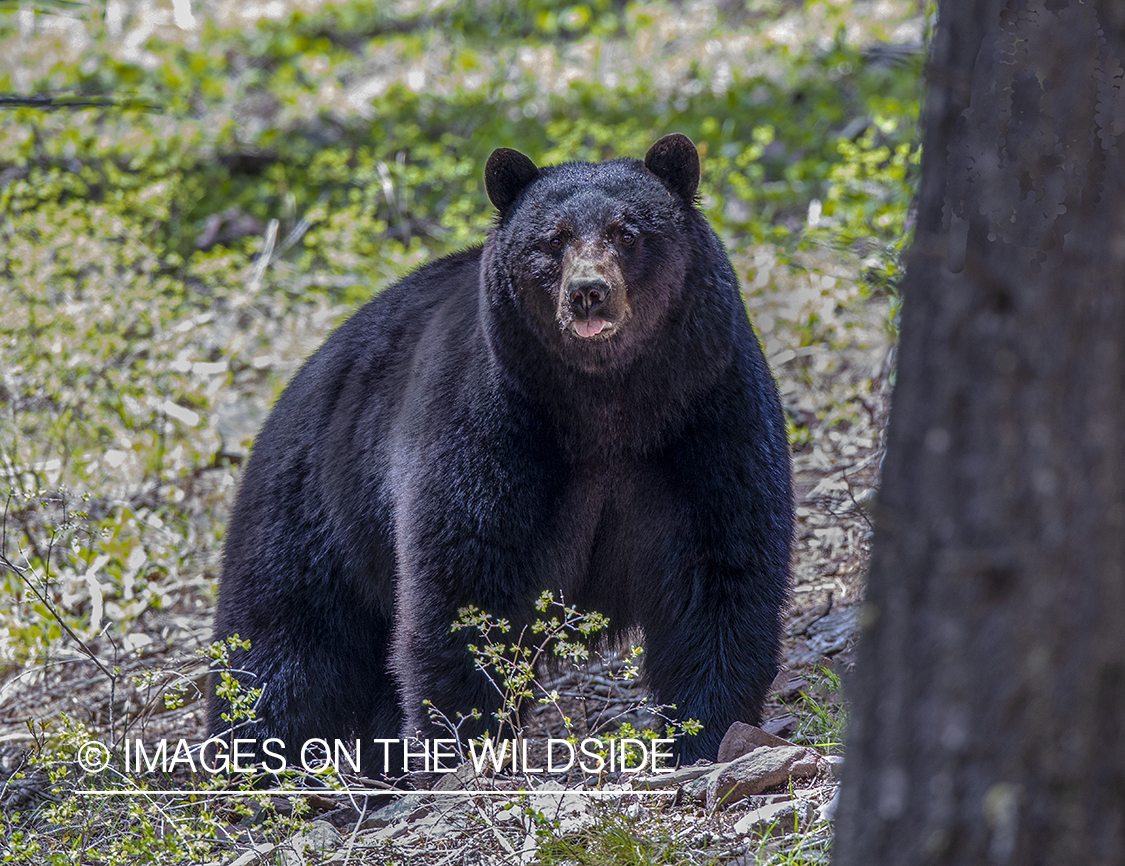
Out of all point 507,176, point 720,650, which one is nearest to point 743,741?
point 720,650

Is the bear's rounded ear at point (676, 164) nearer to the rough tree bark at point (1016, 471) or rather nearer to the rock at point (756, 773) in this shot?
the rock at point (756, 773)

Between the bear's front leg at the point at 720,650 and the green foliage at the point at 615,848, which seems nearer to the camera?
the green foliage at the point at 615,848

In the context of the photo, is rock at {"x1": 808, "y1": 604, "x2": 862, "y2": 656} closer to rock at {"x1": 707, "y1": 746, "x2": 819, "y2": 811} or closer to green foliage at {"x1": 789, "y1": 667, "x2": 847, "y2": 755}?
green foliage at {"x1": 789, "y1": 667, "x2": 847, "y2": 755}

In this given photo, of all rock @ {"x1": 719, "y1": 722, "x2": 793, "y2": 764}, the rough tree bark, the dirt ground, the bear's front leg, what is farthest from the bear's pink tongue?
the rough tree bark

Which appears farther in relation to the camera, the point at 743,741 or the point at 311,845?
the point at 743,741

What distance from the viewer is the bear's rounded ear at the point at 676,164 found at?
12.3ft

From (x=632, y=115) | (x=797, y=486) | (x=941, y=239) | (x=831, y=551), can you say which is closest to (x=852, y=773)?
(x=941, y=239)

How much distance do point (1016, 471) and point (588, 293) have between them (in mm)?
2064

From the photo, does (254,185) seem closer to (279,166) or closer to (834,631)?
(279,166)

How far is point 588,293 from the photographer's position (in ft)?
11.0

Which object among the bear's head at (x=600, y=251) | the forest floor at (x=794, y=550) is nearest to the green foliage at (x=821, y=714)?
the forest floor at (x=794, y=550)

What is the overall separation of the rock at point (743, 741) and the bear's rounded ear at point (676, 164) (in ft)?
5.60

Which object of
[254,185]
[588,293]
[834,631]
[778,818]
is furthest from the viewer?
[254,185]

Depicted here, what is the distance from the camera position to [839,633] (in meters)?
4.58
